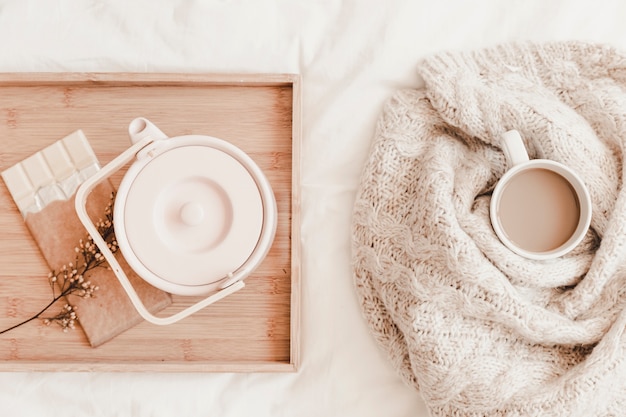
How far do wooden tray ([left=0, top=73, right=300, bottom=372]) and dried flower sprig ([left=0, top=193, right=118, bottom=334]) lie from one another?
0.01 metres

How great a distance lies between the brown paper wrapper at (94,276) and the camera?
26.3 inches

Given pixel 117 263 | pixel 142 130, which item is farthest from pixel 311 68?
pixel 117 263

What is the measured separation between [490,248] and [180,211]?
33cm

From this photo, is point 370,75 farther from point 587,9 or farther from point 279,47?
point 587,9

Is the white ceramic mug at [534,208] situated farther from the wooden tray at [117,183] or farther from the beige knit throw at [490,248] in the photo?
the wooden tray at [117,183]

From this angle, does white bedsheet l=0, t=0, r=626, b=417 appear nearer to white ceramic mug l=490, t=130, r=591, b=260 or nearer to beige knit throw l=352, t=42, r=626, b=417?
beige knit throw l=352, t=42, r=626, b=417

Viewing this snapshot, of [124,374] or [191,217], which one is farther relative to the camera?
[124,374]

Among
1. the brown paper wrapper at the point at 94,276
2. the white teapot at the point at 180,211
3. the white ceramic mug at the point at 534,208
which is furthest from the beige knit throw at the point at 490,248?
the brown paper wrapper at the point at 94,276

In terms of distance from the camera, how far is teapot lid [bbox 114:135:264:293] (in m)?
0.60

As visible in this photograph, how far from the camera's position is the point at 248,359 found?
2.22ft

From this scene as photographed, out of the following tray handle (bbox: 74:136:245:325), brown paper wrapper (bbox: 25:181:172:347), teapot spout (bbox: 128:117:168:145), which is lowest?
brown paper wrapper (bbox: 25:181:172:347)


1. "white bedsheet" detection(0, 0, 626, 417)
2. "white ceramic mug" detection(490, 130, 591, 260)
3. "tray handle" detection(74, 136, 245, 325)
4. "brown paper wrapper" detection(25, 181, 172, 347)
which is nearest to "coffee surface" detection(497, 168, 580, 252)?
"white ceramic mug" detection(490, 130, 591, 260)

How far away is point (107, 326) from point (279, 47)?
1.31ft

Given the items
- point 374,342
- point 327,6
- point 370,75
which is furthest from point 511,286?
point 327,6
